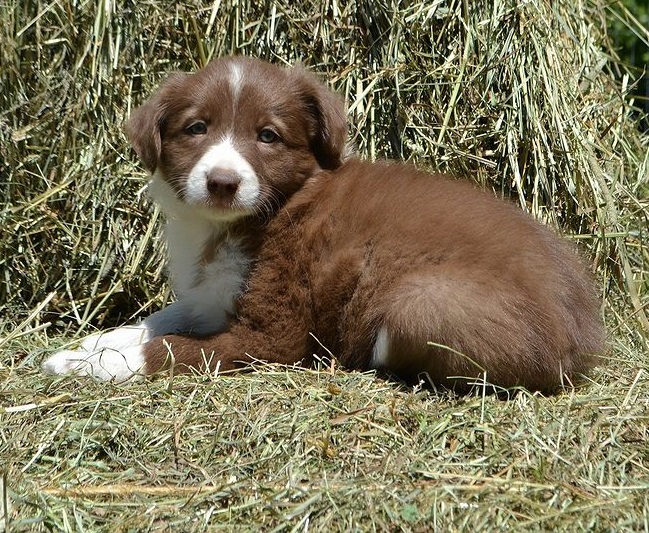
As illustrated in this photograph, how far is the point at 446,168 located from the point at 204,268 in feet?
6.10

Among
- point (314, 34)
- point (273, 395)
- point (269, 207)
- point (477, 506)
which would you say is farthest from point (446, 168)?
point (477, 506)

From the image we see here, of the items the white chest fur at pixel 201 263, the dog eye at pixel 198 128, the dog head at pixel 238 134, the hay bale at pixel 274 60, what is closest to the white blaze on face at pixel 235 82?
the dog head at pixel 238 134

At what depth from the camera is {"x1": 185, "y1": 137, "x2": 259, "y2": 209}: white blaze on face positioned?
4621 mm

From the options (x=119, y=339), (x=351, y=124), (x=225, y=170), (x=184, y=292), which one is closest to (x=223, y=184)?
(x=225, y=170)

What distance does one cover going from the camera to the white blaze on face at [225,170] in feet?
15.2

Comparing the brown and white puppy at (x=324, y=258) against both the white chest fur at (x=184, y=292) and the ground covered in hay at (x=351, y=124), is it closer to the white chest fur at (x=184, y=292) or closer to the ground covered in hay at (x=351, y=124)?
the white chest fur at (x=184, y=292)

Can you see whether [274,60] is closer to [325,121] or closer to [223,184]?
[325,121]

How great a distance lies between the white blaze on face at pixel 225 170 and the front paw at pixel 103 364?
87 cm

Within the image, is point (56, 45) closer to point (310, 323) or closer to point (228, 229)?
point (228, 229)

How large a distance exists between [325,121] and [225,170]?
0.72m

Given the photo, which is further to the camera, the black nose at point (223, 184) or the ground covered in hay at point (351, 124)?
the ground covered in hay at point (351, 124)

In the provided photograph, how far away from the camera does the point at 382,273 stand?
4.65 m

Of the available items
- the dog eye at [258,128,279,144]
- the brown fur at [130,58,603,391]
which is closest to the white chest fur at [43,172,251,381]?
the brown fur at [130,58,603,391]

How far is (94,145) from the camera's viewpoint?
6137 mm
